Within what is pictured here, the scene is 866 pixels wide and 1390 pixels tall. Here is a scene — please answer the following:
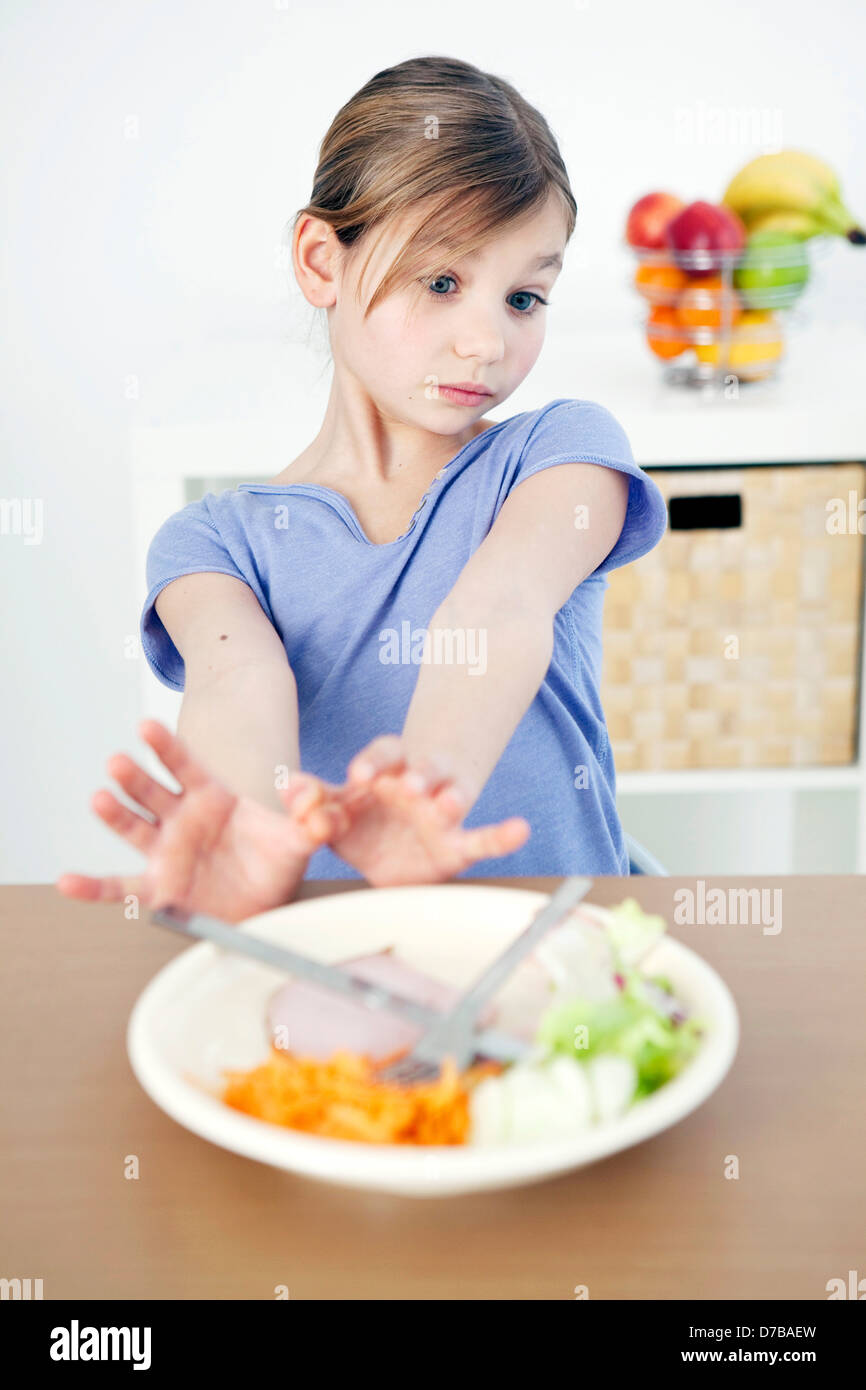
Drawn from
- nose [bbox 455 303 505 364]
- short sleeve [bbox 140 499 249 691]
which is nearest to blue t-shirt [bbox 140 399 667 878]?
short sleeve [bbox 140 499 249 691]

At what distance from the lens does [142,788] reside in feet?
2.38

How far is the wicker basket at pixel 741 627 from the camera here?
1.82 metres

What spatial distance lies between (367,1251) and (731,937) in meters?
0.33

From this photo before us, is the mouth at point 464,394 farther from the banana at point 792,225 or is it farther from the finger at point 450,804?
the banana at point 792,225

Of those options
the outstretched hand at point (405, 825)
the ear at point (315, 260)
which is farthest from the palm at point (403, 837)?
the ear at point (315, 260)

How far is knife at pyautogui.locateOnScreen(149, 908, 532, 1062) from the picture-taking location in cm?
55

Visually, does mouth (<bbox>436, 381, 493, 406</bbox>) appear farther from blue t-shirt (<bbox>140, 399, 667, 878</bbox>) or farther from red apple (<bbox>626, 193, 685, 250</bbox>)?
red apple (<bbox>626, 193, 685, 250</bbox>)

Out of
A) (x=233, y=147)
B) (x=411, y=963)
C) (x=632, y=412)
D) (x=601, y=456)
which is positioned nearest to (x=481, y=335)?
(x=601, y=456)

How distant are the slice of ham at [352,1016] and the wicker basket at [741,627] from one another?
126cm

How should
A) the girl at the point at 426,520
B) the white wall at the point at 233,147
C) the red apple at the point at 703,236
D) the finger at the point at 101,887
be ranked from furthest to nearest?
the white wall at the point at 233,147, the red apple at the point at 703,236, the girl at the point at 426,520, the finger at the point at 101,887

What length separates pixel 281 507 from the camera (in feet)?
4.07

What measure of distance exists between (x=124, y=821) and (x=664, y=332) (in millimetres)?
1335

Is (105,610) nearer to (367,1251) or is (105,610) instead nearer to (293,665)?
(293,665)
